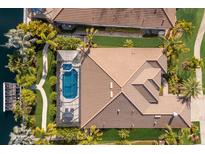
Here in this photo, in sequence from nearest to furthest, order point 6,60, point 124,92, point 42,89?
1. point 124,92
2. point 6,60
3. point 42,89

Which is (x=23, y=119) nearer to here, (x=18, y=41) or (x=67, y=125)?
(x=67, y=125)

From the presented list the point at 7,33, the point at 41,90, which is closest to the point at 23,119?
the point at 41,90

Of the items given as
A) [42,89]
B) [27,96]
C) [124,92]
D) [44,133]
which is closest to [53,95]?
[42,89]

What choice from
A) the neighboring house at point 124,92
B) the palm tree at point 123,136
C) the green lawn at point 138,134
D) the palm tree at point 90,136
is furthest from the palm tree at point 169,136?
the palm tree at point 90,136

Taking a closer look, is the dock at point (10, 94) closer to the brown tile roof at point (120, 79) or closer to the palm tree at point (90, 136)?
the brown tile roof at point (120, 79)

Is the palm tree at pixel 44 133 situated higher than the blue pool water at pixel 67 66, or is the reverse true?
the blue pool water at pixel 67 66

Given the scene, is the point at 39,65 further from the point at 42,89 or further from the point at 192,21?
the point at 192,21

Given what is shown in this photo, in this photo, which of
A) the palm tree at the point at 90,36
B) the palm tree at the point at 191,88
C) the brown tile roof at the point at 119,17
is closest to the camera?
the brown tile roof at the point at 119,17
